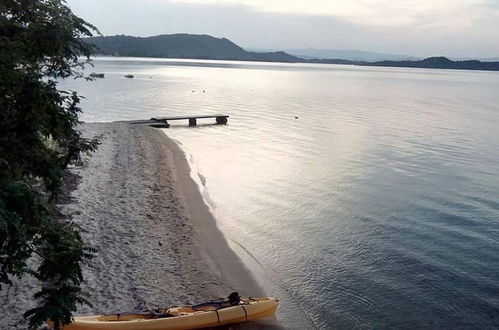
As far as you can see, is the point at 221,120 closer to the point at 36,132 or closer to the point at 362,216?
the point at 362,216

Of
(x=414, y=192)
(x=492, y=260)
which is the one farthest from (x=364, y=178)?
(x=492, y=260)

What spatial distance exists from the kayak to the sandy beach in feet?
1.70

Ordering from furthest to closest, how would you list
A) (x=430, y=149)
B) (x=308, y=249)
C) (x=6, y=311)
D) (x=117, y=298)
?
(x=430, y=149), (x=308, y=249), (x=117, y=298), (x=6, y=311)

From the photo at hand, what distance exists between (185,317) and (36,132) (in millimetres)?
6403

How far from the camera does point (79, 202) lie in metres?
17.2

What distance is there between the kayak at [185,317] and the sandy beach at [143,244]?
0.52 m

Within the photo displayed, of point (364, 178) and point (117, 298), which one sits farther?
point (364, 178)

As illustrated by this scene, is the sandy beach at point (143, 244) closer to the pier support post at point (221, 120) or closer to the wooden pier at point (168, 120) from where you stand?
the wooden pier at point (168, 120)

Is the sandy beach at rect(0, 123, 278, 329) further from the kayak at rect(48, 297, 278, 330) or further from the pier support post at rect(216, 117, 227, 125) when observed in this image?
the pier support post at rect(216, 117, 227, 125)

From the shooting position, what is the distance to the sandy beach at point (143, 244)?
1102cm

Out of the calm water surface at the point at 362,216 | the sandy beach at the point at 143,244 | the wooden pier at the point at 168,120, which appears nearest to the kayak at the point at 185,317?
the sandy beach at the point at 143,244

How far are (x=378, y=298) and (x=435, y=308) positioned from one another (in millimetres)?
1535

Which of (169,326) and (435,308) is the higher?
(169,326)

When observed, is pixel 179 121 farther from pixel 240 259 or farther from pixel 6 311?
pixel 6 311
